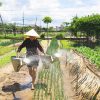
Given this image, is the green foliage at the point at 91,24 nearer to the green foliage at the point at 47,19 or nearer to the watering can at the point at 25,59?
the watering can at the point at 25,59

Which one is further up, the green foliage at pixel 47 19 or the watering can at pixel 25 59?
the watering can at pixel 25 59

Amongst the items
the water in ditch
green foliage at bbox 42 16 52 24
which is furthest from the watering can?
green foliage at bbox 42 16 52 24

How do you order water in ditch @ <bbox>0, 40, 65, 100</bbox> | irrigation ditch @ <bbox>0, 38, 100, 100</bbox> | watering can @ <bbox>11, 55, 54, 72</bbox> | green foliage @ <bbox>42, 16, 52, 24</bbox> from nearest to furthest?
irrigation ditch @ <bbox>0, 38, 100, 100</bbox> → water in ditch @ <bbox>0, 40, 65, 100</bbox> → watering can @ <bbox>11, 55, 54, 72</bbox> → green foliage @ <bbox>42, 16, 52, 24</bbox>

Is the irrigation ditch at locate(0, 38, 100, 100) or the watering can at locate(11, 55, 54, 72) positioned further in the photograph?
the watering can at locate(11, 55, 54, 72)

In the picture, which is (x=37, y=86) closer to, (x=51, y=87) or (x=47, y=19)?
(x=51, y=87)

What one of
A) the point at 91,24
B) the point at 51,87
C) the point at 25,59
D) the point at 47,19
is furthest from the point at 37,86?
the point at 47,19

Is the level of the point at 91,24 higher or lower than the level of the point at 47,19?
higher

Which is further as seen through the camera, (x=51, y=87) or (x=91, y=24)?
(x=91, y=24)

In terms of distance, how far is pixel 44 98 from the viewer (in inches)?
328

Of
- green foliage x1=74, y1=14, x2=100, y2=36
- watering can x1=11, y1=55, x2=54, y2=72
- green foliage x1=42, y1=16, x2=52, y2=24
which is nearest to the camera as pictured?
watering can x1=11, y1=55, x2=54, y2=72

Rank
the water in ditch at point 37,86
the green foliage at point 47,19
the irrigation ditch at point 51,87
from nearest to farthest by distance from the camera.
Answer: the irrigation ditch at point 51,87 → the water in ditch at point 37,86 → the green foliage at point 47,19

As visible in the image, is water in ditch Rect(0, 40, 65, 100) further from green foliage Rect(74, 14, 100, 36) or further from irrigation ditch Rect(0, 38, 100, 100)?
green foliage Rect(74, 14, 100, 36)

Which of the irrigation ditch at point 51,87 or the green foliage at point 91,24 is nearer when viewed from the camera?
the irrigation ditch at point 51,87

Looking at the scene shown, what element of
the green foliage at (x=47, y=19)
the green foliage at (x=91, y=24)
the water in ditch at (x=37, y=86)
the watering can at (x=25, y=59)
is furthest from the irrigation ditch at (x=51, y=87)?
the green foliage at (x=47, y=19)
